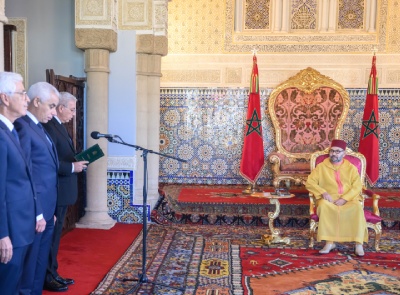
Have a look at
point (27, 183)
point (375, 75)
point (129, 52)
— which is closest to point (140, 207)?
point (129, 52)

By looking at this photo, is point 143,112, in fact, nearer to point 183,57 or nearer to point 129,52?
point 129,52

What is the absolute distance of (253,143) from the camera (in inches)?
303

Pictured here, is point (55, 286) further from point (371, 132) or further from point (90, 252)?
point (371, 132)

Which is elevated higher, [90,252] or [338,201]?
[338,201]

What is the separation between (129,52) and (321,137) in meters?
4.08

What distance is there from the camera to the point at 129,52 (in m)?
6.11

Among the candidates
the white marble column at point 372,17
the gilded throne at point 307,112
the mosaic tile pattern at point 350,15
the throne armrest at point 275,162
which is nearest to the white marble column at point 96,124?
the throne armrest at point 275,162

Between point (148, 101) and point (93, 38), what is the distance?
1.41 m

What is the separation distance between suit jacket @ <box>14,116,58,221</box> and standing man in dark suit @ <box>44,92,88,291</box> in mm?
633

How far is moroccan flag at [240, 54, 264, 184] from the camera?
25.2 ft

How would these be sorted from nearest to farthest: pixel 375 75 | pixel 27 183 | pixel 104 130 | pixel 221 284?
pixel 27 183 < pixel 221 284 < pixel 104 130 < pixel 375 75

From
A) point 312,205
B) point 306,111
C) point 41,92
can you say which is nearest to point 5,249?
point 41,92

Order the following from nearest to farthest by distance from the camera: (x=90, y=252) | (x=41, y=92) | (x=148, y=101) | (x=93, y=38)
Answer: (x=41, y=92), (x=90, y=252), (x=93, y=38), (x=148, y=101)

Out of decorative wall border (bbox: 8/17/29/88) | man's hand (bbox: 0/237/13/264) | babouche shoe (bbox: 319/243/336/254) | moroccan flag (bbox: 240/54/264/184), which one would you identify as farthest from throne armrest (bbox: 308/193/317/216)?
decorative wall border (bbox: 8/17/29/88)
